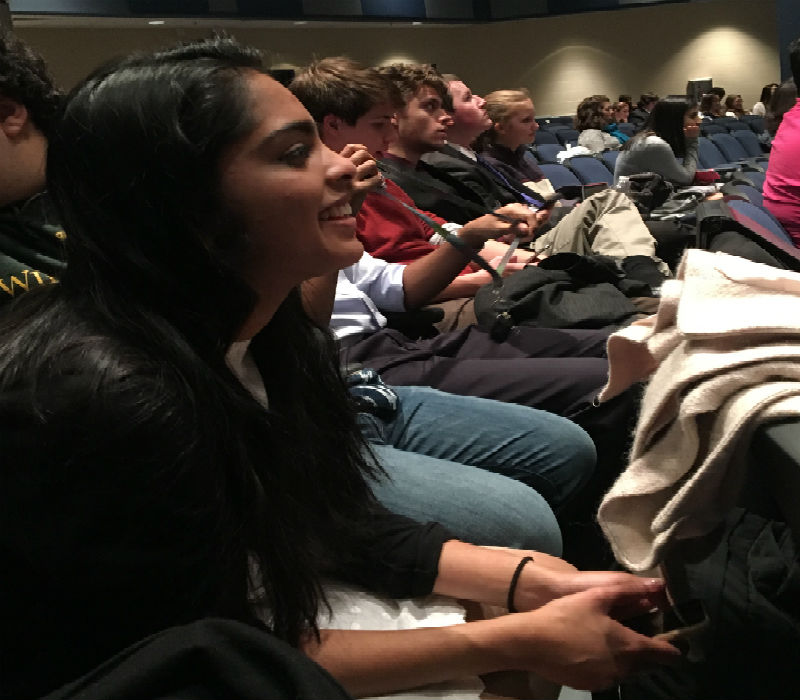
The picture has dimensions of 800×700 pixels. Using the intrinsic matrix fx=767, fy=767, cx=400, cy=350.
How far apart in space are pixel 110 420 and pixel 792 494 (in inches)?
22.1

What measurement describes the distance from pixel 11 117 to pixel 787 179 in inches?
90.6

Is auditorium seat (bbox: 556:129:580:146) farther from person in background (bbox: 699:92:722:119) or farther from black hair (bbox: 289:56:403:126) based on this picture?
black hair (bbox: 289:56:403:126)

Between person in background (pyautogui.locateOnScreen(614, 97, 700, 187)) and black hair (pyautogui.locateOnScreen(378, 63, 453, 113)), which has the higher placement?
black hair (pyautogui.locateOnScreen(378, 63, 453, 113))

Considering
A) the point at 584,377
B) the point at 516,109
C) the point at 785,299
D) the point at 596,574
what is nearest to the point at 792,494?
the point at 785,299

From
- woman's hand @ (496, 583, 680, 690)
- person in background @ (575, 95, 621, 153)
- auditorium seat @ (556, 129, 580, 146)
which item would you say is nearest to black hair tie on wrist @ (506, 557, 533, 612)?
woman's hand @ (496, 583, 680, 690)

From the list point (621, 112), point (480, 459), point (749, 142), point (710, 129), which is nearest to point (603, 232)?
point (480, 459)

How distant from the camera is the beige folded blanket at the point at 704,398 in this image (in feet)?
2.04

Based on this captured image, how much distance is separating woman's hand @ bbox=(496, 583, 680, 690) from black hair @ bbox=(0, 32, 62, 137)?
990 millimetres

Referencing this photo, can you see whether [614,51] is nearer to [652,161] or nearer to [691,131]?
[691,131]

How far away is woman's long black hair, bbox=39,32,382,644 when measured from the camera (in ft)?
2.50

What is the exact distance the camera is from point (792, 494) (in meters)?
0.58

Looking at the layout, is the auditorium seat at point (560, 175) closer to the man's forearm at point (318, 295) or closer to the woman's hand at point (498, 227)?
the woman's hand at point (498, 227)

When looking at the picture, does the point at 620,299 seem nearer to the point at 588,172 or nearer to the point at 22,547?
the point at 22,547

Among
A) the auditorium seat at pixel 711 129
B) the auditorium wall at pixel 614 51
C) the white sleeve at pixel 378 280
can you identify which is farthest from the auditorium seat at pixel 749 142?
the white sleeve at pixel 378 280
